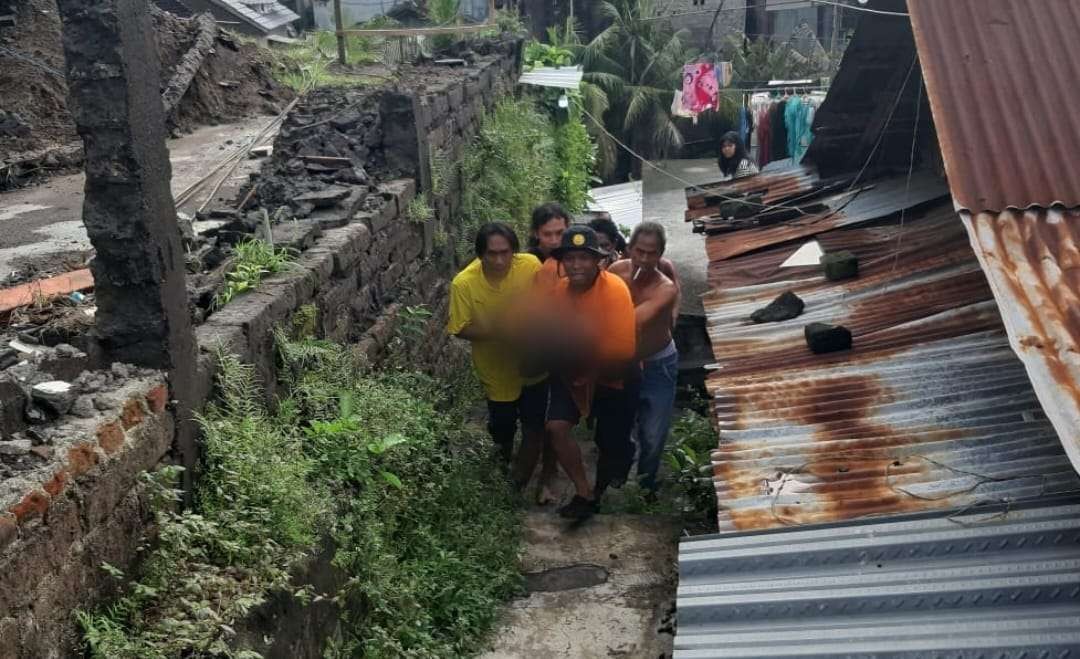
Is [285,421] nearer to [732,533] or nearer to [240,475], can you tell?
[240,475]

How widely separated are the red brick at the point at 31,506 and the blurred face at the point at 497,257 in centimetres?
320

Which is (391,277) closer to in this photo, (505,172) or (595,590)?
(595,590)

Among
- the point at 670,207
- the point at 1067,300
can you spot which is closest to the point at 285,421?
the point at 1067,300

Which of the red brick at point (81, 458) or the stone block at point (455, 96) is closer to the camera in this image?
the red brick at point (81, 458)

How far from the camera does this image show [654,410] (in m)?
6.27

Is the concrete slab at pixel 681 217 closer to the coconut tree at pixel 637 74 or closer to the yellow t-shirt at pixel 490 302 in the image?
the coconut tree at pixel 637 74

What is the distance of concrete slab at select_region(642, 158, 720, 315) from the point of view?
13.6 meters

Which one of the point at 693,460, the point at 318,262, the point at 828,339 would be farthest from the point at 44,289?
the point at 828,339

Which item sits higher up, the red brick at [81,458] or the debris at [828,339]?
the red brick at [81,458]

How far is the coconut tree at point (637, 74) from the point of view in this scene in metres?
24.0

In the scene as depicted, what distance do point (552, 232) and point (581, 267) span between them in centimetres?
85

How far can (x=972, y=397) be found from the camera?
4.38 metres

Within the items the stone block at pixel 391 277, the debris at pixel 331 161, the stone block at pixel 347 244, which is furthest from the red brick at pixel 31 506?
the debris at pixel 331 161

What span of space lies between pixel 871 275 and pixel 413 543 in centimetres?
322
